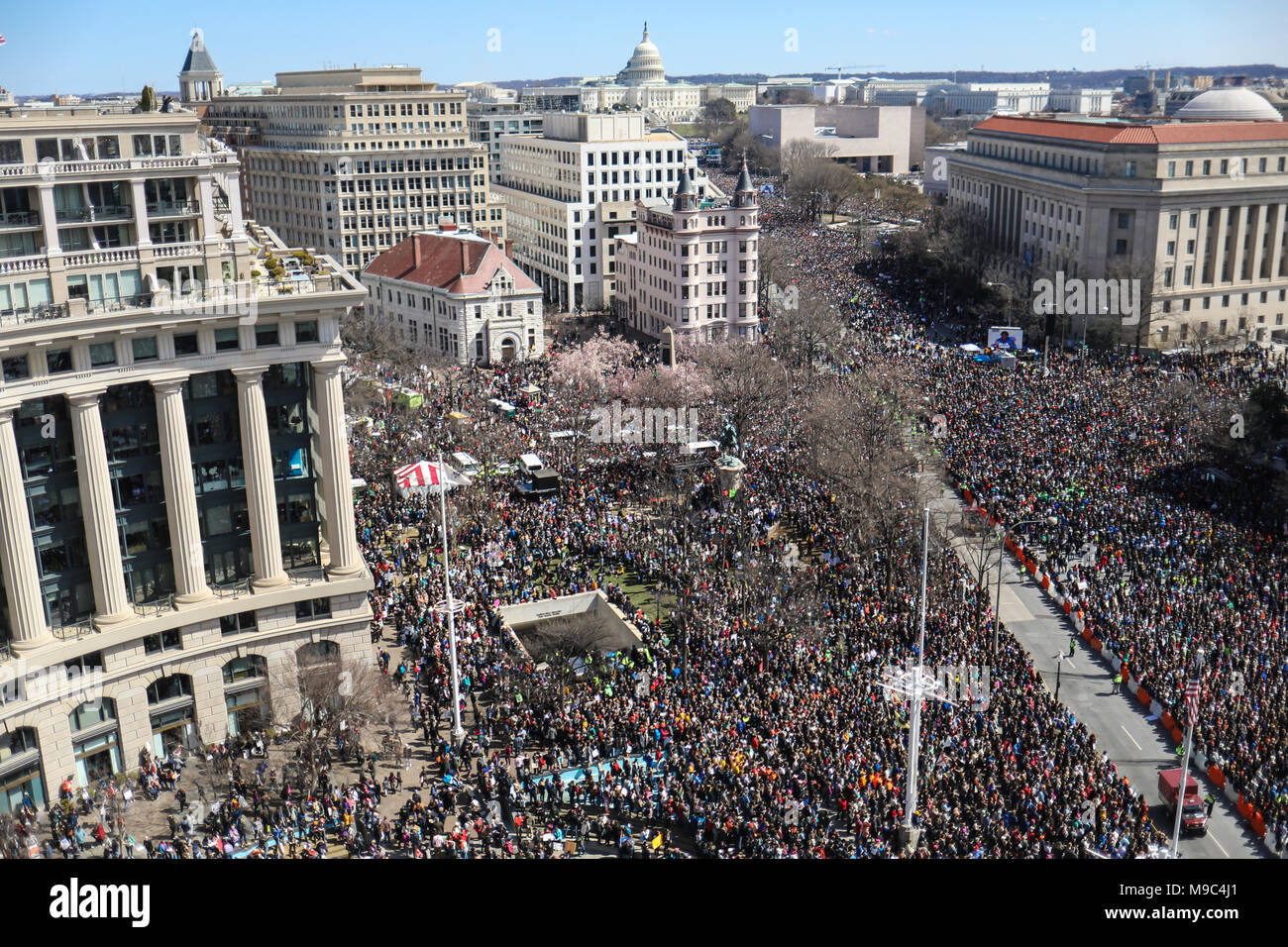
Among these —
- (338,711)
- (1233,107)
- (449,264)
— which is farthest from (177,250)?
(1233,107)

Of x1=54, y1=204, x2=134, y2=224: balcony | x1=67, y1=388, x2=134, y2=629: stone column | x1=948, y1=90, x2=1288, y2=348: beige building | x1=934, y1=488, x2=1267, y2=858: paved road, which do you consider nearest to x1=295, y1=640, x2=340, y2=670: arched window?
x1=67, y1=388, x2=134, y2=629: stone column

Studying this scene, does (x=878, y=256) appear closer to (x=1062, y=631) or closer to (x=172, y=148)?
(x=1062, y=631)

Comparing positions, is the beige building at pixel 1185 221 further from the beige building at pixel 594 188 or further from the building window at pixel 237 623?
the building window at pixel 237 623

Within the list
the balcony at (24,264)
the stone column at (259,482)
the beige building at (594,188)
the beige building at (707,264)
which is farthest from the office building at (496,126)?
the balcony at (24,264)

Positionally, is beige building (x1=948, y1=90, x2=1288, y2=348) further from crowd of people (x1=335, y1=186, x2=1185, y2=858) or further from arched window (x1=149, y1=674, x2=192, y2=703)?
arched window (x1=149, y1=674, x2=192, y2=703)

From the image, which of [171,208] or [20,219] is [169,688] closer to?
[20,219]
